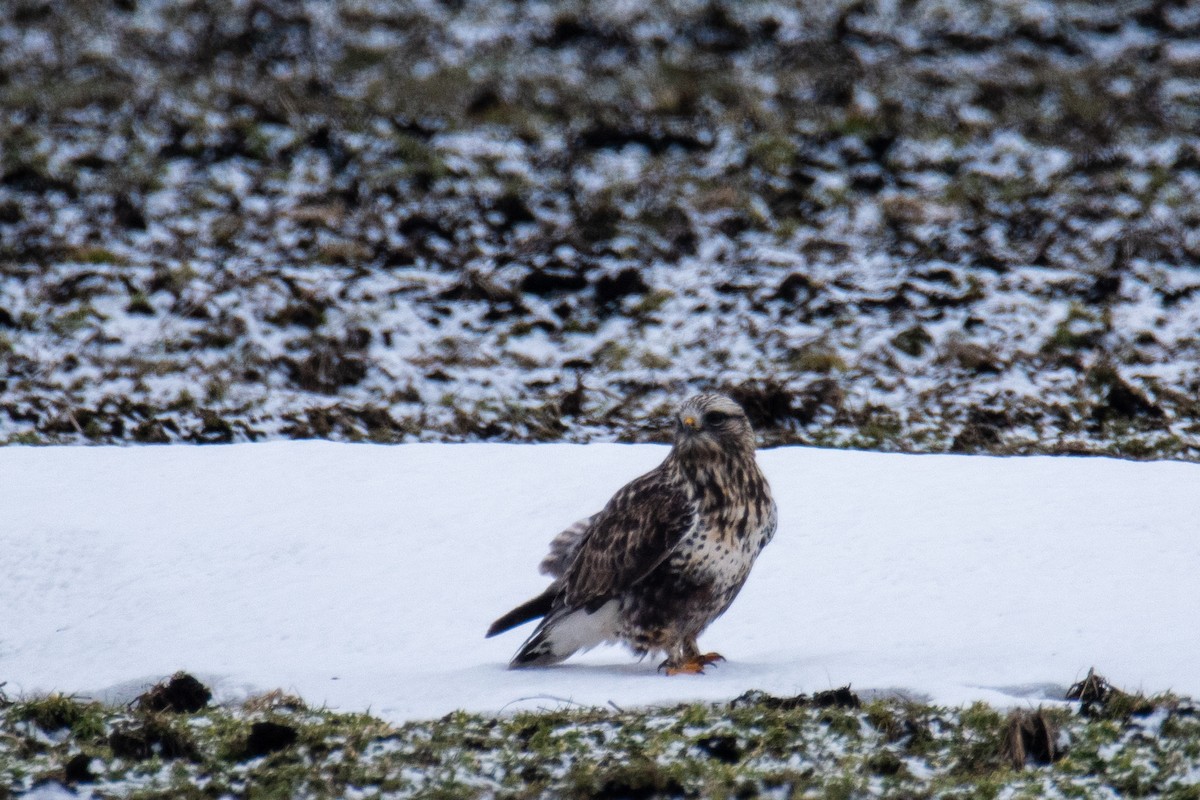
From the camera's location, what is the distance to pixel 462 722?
12.6 feet

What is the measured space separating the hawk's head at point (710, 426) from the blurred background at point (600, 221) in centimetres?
374

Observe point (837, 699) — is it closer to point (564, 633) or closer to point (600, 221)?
point (564, 633)

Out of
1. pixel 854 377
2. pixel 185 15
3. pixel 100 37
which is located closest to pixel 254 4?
pixel 185 15

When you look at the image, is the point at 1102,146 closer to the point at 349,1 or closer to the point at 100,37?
the point at 349,1

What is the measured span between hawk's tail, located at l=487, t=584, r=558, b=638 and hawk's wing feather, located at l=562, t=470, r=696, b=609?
0.30 ft

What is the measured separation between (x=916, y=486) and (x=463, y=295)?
4738 millimetres

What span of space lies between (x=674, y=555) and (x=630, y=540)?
17 cm

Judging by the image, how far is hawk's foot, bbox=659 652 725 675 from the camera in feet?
15.1

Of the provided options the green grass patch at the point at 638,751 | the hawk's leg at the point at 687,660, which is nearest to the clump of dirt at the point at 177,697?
the green grass patch at the point at 638,751

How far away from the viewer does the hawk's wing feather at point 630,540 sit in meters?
4.59

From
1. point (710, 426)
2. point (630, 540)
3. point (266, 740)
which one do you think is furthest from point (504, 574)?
point (266, 740)

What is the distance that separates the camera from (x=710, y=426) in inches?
185

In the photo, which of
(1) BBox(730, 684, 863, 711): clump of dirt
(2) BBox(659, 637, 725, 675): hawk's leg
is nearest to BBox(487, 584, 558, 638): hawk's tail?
(2) BBox(659, 637, 725, 675): hawk's leg

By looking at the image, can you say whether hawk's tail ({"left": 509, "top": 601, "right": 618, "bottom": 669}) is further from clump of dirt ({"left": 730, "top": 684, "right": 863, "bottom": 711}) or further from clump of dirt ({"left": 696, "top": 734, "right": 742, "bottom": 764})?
clump of dirt ({"left": 696, "top": 734, "right": 742, "bottom": 764})
